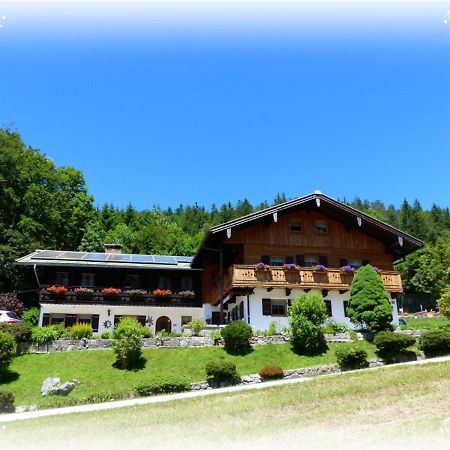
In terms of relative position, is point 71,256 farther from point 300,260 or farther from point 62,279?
point 300,260

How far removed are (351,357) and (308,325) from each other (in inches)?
121

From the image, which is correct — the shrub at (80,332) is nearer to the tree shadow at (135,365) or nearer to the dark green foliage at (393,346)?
the tree shadow at (135,365)

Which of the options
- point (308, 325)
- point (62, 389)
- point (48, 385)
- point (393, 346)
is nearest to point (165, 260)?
point (308, 325)

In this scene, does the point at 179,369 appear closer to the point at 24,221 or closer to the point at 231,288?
the point at 231,288

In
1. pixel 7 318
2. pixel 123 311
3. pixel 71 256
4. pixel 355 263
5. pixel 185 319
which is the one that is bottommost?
pixel 185 319

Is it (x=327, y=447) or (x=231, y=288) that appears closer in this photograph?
(x=327, y=447)

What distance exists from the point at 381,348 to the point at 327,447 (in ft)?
51.7

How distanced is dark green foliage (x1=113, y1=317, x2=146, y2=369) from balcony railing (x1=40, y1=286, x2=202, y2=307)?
32.9 ft

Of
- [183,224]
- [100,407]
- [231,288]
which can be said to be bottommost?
[100,407]

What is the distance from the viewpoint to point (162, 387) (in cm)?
2181

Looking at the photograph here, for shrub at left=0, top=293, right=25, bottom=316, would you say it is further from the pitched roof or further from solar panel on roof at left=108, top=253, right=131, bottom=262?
the pitched roof

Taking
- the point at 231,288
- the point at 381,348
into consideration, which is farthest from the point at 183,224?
the point at 381,348

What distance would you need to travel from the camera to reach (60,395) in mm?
22156

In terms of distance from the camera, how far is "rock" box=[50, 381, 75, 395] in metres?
22.3
